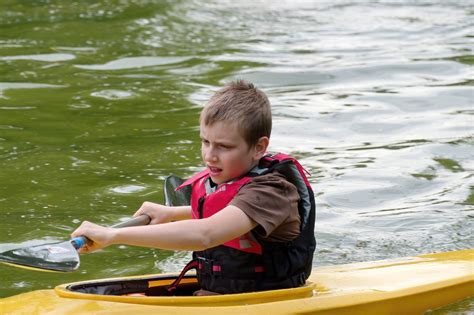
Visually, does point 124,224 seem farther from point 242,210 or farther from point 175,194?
point 175,194

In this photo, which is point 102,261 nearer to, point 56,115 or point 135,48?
point 56,115

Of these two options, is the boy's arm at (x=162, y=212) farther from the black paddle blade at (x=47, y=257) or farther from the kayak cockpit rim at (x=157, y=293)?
the black paddle blade at (x=47, y=257)

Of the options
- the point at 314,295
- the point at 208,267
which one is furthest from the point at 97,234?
the point at 314,295

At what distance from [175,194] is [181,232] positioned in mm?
622

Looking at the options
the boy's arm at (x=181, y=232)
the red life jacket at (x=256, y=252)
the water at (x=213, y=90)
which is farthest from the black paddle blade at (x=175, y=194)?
the water at (x=213, y=90)

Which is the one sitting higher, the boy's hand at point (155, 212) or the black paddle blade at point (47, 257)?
the black paddle blade at point (47, 257)

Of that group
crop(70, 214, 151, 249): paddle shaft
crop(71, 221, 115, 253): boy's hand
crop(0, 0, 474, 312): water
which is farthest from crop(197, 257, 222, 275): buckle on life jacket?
crop(0, 0, 474, 312): water

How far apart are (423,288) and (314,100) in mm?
4629

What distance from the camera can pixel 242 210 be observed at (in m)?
3.56

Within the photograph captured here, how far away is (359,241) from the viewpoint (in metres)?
5.58

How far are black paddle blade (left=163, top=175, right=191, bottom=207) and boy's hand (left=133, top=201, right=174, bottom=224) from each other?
0.59ft

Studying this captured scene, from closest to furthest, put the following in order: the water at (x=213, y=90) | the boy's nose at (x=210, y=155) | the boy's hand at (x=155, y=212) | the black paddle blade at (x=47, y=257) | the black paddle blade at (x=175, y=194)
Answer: the black paddle blade at (x=47, y=257)
the boy's nose at (x=210, y=155)
the boy's hand at (x=155, y=212)
the black paddle blade at (x=175, y=194)
the water at (x=213, y=90)

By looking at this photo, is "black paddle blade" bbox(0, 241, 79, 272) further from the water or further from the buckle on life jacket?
the water

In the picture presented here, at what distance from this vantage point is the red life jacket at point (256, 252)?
3742 mm
